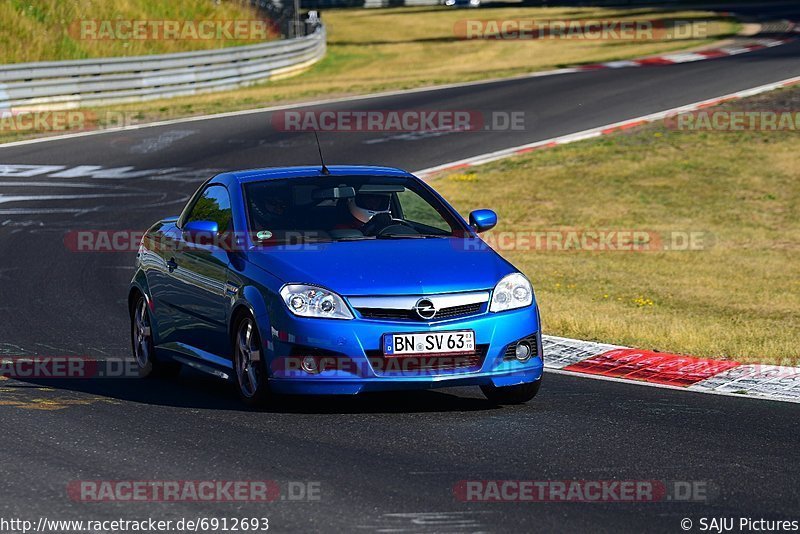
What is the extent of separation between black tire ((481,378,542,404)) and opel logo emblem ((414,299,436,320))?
0.78 m

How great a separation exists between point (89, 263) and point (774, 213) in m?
10.0

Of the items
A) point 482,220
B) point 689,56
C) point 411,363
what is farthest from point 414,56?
point 411,363

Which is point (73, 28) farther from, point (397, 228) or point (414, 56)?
point (397, 228)

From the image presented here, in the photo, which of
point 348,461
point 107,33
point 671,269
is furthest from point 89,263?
point 107,33

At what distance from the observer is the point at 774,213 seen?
20484 mm

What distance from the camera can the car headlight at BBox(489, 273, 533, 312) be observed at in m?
8.58

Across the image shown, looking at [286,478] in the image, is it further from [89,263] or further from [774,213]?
[774,213]

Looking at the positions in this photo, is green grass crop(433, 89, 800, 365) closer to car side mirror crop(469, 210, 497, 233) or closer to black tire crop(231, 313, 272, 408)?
car side mirror crop(469, 210, 497, 233)

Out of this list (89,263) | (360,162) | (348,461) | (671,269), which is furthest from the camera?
(360,162)

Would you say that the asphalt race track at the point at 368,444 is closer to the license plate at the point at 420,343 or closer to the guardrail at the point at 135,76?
the license plate at the point at 420,343

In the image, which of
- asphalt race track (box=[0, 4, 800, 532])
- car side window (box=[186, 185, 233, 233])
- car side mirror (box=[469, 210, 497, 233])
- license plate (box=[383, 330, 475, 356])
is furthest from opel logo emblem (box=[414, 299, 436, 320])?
car side window (box=[186, 185, 233, 233])

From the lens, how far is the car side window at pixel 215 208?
969cm

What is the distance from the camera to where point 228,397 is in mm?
9375

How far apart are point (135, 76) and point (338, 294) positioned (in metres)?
23.5
